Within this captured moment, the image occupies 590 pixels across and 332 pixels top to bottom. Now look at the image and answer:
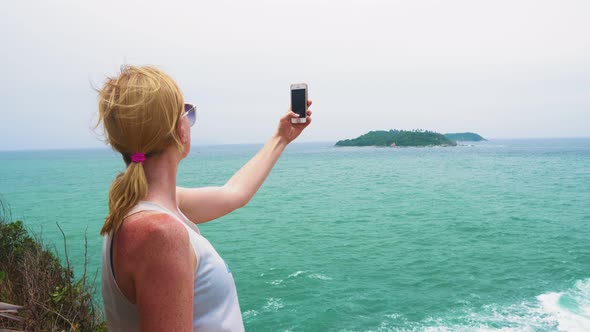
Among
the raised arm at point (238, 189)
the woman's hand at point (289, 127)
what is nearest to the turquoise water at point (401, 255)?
the raised arm at point (238, 189)

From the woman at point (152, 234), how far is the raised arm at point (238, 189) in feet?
2.00

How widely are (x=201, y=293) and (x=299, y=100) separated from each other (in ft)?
4.39

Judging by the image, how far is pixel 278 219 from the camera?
30.9m

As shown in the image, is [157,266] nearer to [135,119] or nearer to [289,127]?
[135,119]

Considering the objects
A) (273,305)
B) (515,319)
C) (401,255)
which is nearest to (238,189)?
(273,305)

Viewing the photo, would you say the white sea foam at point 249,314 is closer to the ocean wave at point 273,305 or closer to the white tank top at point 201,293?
the ocean wave at point 273,305

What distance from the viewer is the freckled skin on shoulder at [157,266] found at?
1.04 meters

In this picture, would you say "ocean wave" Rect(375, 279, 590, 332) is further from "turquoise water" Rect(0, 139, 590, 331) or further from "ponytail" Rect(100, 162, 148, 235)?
"ponytail" Rect(100, 162, 148, 235)

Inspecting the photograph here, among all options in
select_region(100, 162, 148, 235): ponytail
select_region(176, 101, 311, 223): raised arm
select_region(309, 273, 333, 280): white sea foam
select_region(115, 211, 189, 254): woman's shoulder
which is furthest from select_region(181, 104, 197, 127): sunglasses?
select_region(309, 273, 333, 280): white sea foam

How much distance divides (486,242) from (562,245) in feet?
11.8

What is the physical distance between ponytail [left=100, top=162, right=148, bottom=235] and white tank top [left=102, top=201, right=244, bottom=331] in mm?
23

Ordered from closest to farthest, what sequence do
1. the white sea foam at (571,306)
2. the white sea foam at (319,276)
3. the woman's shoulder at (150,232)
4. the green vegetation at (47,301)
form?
the woman's shoulder at (150,232) → the green vegetation at (47,301) → the white sea foam at (571,306) → the white sea foam at (319,276)

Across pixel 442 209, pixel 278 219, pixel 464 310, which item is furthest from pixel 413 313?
pixel 442 209

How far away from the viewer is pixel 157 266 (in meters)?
1.03
